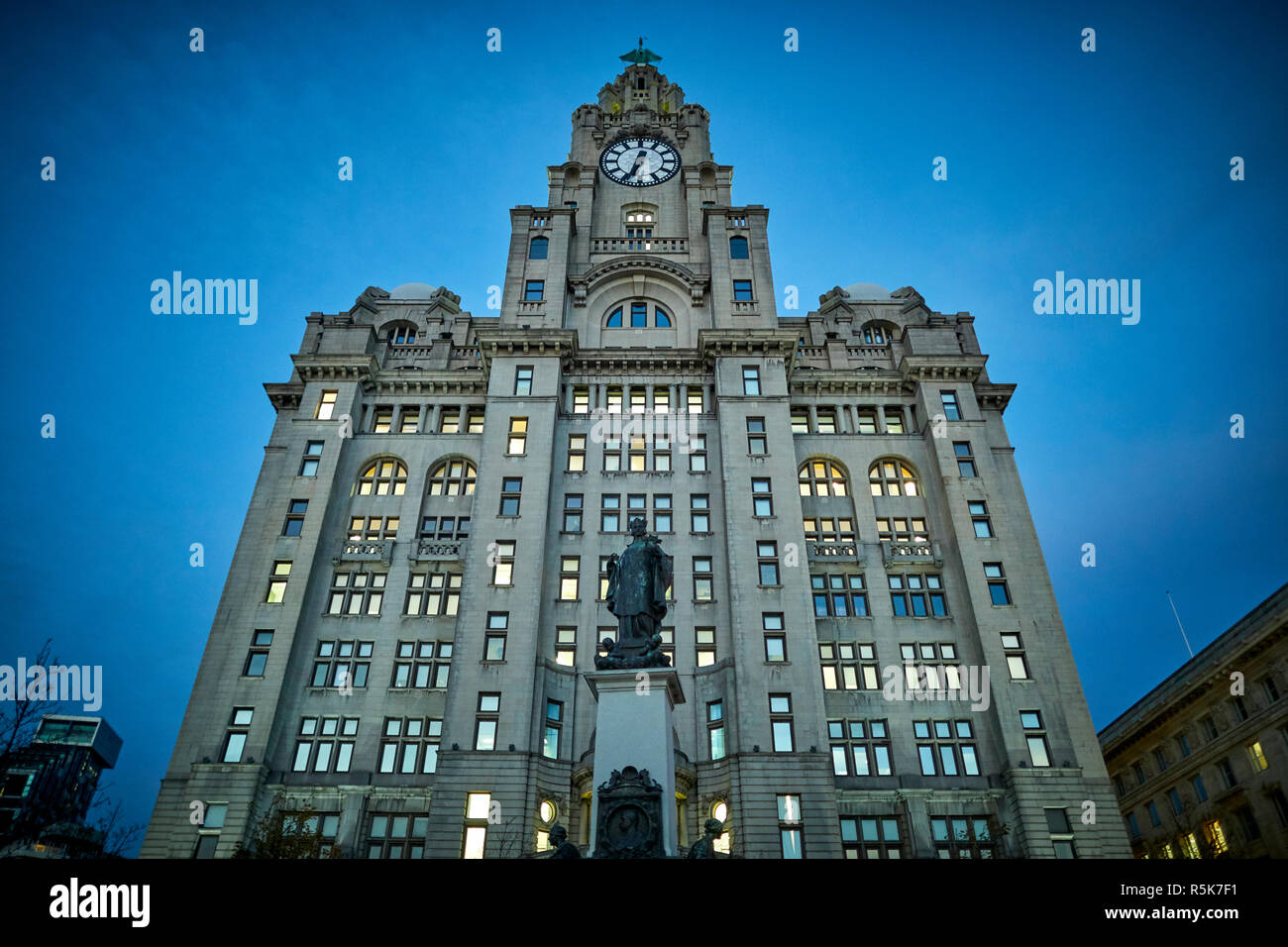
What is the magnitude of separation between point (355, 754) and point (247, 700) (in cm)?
624

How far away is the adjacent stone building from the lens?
150ft

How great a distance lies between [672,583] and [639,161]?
40536mm

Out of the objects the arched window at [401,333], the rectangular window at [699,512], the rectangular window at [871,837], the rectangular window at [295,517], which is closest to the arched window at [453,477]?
the rectangular window at [295,517]

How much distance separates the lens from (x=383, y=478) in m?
48.8

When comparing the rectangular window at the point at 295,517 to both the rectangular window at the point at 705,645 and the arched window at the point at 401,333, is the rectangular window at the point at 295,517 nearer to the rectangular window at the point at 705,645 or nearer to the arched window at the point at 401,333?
the arched window at the point at 401,333

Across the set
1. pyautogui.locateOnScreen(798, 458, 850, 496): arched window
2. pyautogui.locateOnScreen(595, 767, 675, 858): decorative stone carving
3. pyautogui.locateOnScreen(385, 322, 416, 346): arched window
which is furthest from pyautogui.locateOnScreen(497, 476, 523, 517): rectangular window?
pyautogui.locateOnScreen(595, 767, 675, 858): decorative stone carving

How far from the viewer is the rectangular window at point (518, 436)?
1845 inches

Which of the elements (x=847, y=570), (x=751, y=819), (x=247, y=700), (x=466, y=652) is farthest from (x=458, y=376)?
(x=751, y=819)

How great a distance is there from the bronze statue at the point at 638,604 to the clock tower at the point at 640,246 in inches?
1216

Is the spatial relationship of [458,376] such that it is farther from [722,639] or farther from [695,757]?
[695,757]

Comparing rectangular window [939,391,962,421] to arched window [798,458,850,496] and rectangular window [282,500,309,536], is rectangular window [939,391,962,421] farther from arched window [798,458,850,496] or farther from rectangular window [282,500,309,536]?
rectangular window [282,500,309,536]

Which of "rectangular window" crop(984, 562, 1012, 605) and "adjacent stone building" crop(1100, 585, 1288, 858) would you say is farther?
"adjacent stone building" crop(1100, 585, 1288, 858)

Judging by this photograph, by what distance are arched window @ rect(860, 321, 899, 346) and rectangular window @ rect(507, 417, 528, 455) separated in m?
26.2
